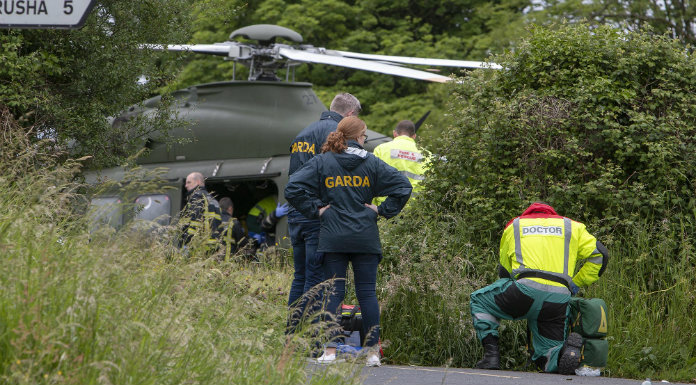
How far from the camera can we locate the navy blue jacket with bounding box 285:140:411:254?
6.82 m

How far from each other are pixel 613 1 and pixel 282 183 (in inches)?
660

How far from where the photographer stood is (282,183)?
43.3 feet

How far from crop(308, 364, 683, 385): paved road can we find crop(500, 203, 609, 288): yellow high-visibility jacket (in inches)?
29.7

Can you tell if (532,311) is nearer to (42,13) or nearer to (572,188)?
(572,188)

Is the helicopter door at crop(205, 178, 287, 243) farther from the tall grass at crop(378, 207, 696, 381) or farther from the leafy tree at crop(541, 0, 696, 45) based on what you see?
the leafy tree at crop(541, 0, 696, 45)

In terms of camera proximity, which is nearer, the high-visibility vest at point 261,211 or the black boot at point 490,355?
the black boot at point 490,355

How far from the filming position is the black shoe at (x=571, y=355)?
272 inches

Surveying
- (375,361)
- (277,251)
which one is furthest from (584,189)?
(277,251)

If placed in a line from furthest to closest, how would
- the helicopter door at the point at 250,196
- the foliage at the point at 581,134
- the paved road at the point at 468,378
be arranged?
the helicopter door at the point at 250,196 < the foliage at the point at 581,134 < the paved road at the point at 468,378

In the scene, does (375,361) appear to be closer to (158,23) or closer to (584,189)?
(584,189)

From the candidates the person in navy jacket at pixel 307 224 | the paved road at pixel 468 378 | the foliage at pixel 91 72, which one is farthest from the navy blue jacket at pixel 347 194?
the foliage at pixel 91 72

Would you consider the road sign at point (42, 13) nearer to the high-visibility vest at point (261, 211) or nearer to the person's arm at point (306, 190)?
the person's arm at point (306, 190)

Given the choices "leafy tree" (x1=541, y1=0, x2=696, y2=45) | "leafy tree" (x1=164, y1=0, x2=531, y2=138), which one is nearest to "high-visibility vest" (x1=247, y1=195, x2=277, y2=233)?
"leafy tree" (x1=164, y1=0, x2=531, y2=138)

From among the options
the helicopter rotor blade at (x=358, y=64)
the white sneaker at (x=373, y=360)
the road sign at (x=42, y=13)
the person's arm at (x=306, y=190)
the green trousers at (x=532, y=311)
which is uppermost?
the road sign at (x=42, y=13)
